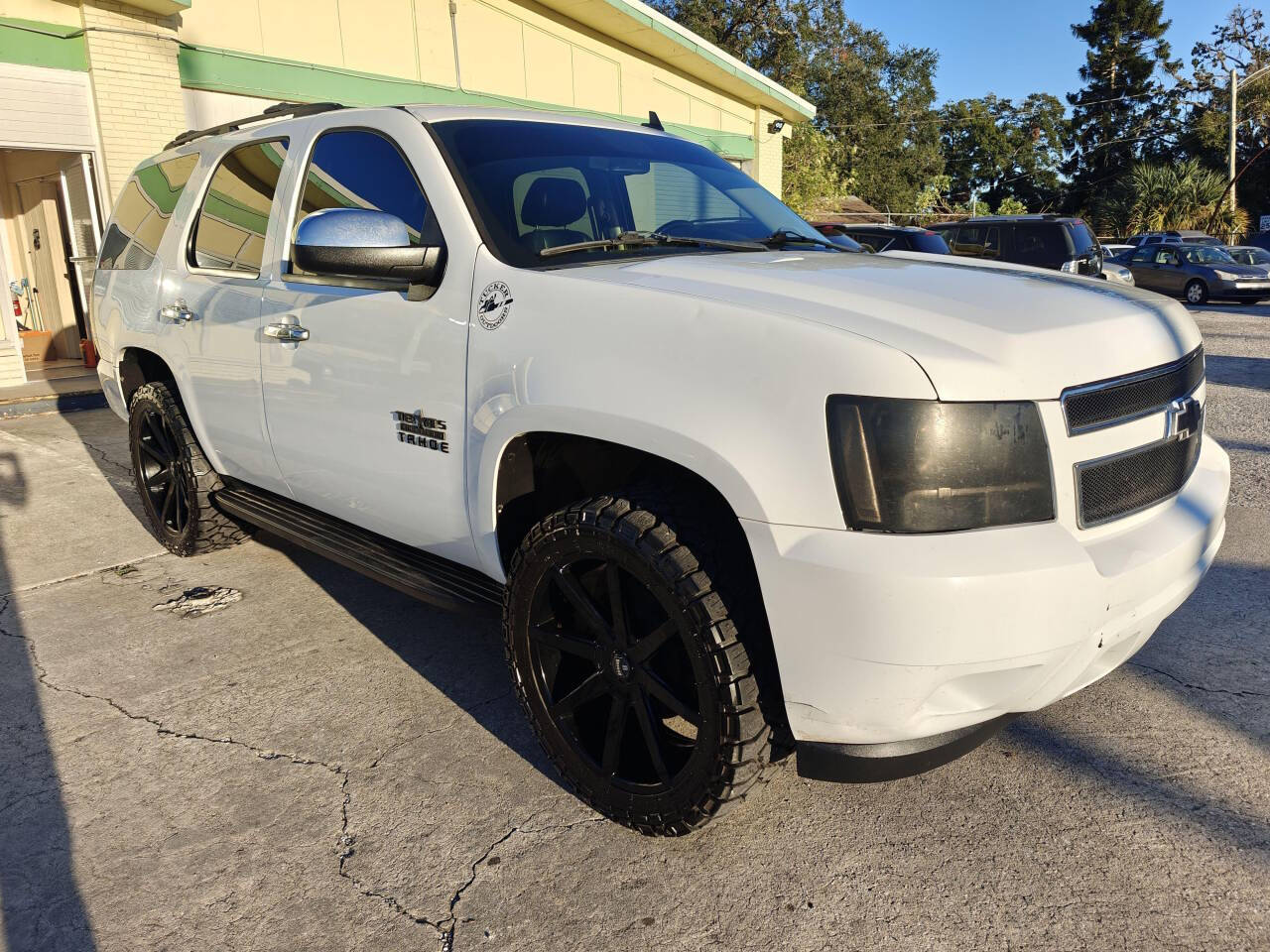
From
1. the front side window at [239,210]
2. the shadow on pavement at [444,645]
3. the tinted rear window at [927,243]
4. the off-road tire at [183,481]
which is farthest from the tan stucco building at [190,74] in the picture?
the shadow on pavement at [444,645]

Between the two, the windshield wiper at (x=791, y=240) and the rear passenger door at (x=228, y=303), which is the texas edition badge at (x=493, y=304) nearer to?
the windshield wiper at (x=791, y=240)

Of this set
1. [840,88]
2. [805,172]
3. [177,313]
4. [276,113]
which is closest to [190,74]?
[276,113]

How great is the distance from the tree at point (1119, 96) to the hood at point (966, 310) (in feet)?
203

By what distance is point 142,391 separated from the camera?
4.65 metres

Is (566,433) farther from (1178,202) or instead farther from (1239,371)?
(1178,202)

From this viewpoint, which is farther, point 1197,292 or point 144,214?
point 1197,292

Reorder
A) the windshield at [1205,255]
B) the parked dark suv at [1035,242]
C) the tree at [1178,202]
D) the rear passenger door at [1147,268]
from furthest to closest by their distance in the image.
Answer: the tree at [1178,202], the rear passenger door at [1147,268], the windshield at [1205,255], the parked dark suv at [1035,242]

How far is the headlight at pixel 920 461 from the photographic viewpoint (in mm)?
1997

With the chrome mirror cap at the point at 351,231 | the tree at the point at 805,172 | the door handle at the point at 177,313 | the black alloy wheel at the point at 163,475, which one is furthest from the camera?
the tree at the point at 805,172

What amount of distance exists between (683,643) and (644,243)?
4.50 feet

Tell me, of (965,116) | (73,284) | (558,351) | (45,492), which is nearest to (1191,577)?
(558,351)

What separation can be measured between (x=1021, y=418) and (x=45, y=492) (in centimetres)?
647

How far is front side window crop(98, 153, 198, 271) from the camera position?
4.59 metres

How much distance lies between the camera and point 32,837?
8.56ft
